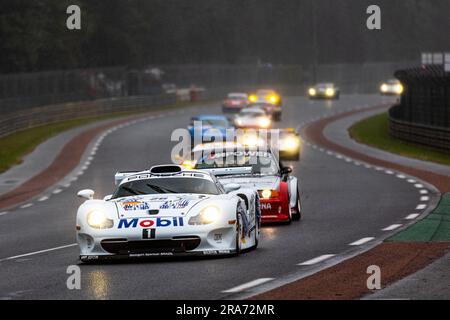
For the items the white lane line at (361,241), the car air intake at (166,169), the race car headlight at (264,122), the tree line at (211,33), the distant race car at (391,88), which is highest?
the tree line at (211,33)

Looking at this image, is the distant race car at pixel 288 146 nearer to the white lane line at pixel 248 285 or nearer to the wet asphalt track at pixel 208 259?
the wet asphalt track at pixel 208 259

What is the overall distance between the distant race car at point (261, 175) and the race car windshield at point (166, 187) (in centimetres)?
400

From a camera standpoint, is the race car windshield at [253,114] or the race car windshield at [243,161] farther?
the race car windshield at [253,114]

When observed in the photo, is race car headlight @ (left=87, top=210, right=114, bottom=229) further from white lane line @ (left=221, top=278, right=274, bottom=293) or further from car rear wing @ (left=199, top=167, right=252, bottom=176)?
car rear wing @ (left=199, top=167, right=252, bottom=176)

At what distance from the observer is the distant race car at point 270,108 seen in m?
69.6

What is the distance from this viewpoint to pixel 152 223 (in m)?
15.3

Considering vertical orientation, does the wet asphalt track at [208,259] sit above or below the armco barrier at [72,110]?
above

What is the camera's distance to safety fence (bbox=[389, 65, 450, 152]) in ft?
147

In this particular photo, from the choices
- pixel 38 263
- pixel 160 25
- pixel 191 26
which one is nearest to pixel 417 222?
pixel 38 263

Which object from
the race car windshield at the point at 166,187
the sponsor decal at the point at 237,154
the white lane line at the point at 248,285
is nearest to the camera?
the white lane line at the point at 248,285

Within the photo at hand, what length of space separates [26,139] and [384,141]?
15091mm

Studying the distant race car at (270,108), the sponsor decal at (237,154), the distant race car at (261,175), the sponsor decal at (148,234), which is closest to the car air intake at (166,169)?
the sponsor decal at (148,234)
